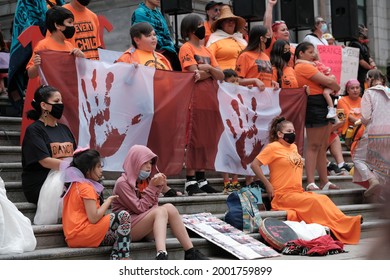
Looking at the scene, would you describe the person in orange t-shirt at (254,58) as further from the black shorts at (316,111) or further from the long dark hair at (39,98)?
the long dark hair at (39,98)

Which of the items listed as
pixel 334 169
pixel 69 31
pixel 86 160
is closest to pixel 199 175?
pixel 69 31

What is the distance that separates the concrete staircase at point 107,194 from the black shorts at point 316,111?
2.69 ft

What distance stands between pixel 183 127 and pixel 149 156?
190 centimetres

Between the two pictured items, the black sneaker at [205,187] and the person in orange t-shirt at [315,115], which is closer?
the black sneaker at [205,187]

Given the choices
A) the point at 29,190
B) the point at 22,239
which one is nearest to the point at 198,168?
the point at 29,190

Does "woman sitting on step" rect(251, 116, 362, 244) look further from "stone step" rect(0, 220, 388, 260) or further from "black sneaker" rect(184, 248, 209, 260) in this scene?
"black sneaker" rect(184, 248, 209, 260)

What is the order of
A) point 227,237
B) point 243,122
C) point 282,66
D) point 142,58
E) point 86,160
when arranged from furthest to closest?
point 282,66 → point 243,122 → point 142,58 → point 227,237 → point 86,160

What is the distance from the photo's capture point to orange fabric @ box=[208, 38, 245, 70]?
10492 millimetres

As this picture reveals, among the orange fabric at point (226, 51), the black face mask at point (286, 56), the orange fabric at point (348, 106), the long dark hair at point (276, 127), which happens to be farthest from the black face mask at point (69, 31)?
the orange fabric at point (348, 106)

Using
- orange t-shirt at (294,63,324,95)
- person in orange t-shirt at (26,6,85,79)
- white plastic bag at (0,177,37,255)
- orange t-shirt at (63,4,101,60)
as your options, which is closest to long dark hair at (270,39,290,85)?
orange t-shirt at (294,63,324,95)

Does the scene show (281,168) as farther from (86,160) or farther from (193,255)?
(86,160)

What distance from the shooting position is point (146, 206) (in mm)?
7141

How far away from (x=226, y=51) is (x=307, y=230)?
300 centimetres

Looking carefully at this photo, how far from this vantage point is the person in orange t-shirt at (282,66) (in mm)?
10750
